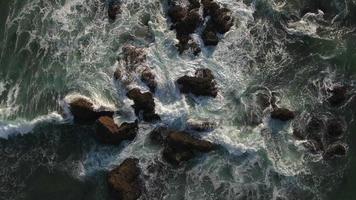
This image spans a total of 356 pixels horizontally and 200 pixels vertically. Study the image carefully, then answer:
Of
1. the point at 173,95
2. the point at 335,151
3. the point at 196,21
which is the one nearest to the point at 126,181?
the point at 173,95

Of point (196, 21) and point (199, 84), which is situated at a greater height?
point (196, 21)

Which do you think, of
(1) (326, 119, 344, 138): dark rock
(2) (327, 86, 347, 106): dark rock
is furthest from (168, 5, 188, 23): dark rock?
(1) (326, 119, 344, 138): dark rock

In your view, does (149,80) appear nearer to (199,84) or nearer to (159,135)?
(199,84)

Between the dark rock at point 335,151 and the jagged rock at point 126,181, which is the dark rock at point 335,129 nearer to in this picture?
the dark rock at point 335,151

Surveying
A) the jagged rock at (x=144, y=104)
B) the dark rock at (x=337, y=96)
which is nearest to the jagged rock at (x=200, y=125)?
the jagged rock at (x=144, y=104)

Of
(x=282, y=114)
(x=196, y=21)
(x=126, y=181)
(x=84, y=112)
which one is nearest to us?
(x=126, y=181)
